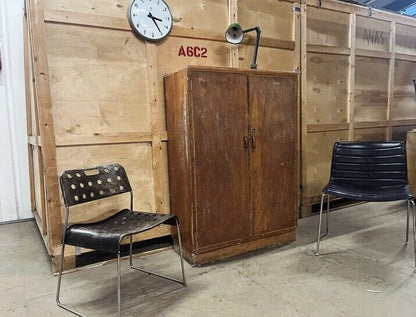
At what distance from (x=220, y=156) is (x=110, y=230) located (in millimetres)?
912

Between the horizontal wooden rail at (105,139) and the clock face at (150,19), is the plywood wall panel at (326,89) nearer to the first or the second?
the clock face at (150,19)

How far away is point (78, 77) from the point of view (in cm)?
216

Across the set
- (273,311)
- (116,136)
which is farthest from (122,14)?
(273,311)

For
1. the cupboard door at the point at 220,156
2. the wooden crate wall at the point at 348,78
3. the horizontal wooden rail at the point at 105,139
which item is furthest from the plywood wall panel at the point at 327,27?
the horizontal wooden rail at the point at 105,139

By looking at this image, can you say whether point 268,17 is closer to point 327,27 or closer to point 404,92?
point 327,27

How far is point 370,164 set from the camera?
255 cm

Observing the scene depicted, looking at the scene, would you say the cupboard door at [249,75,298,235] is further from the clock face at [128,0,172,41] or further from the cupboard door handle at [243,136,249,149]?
the clock face at [128,0,172,41]

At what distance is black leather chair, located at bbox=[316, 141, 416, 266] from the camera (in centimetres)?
238

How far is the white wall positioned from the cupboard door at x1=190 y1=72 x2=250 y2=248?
2.13m

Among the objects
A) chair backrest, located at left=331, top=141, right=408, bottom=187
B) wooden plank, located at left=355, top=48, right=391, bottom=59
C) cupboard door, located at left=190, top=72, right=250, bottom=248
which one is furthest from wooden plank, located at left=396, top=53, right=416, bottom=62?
cupboard door, located at left=190, top=72, right=250, bottom=248

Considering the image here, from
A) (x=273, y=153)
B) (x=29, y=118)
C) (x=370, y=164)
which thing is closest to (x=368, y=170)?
(x=370, y=164)

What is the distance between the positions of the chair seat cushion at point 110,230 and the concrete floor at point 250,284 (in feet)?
1.32

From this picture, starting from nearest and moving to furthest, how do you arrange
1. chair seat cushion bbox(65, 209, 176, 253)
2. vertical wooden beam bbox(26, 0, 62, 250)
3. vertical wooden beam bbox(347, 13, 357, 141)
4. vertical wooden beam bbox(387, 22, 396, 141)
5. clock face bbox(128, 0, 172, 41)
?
chair seat cushion bbox(65, 209, 176, 253), vertical wooden beam bbox(26, 0, 62, 250), clock face bbox(128, 0, 172, 41), vertical wooden beam bbox(347, 13, 357, 141), vertical wooden beam bbox(387, 22, 396, 141)

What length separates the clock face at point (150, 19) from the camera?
2285mm
